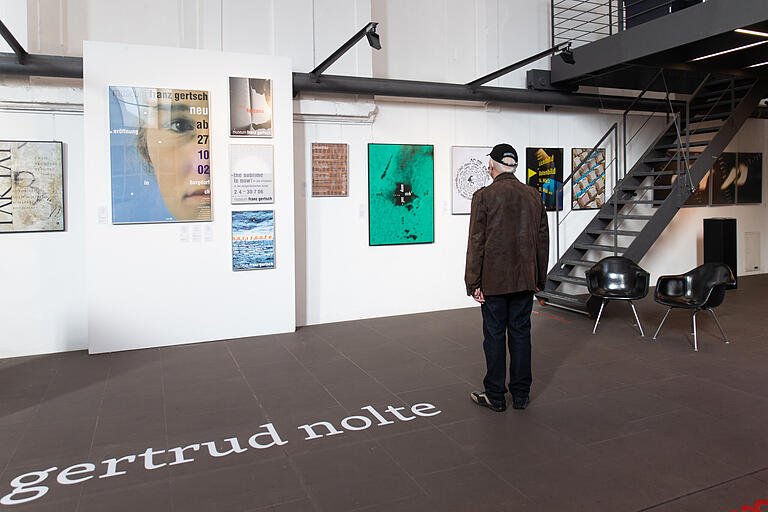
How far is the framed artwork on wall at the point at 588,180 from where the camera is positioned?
30.2 ft

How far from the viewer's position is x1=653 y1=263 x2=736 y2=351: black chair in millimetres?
5887

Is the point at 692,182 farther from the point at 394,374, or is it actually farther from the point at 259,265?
the point at 259,265

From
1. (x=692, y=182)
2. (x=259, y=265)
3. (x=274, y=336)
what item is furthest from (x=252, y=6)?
(x=692, y=182)

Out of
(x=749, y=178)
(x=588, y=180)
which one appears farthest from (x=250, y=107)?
(x=749, y=178)

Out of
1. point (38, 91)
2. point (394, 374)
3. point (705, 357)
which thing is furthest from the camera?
point (38, 91)

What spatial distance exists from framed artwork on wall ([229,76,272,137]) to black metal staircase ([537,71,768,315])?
434 cm

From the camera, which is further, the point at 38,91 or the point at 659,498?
the point at 38,91

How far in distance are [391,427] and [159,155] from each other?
3918 millimetres

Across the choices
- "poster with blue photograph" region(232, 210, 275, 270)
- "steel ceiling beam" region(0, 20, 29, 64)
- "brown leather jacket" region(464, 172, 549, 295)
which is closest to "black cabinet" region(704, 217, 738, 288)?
"brown leather jacket" region(464, 172, 549, 295)

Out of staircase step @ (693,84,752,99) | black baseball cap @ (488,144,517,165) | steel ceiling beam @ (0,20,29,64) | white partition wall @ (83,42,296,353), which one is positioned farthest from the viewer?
staircase step @ (693,84,752,99)

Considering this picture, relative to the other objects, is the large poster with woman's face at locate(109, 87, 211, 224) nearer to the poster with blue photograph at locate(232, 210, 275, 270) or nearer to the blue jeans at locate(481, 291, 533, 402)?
the poster with blue photograph at locate(232, 210, 275, 270)

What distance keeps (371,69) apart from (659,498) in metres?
5.95

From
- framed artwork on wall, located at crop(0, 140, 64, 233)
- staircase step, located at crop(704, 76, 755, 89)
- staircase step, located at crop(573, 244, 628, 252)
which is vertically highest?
staircase step, located at crop(704, 76, 755, 89)

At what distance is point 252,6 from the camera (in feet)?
22.9
